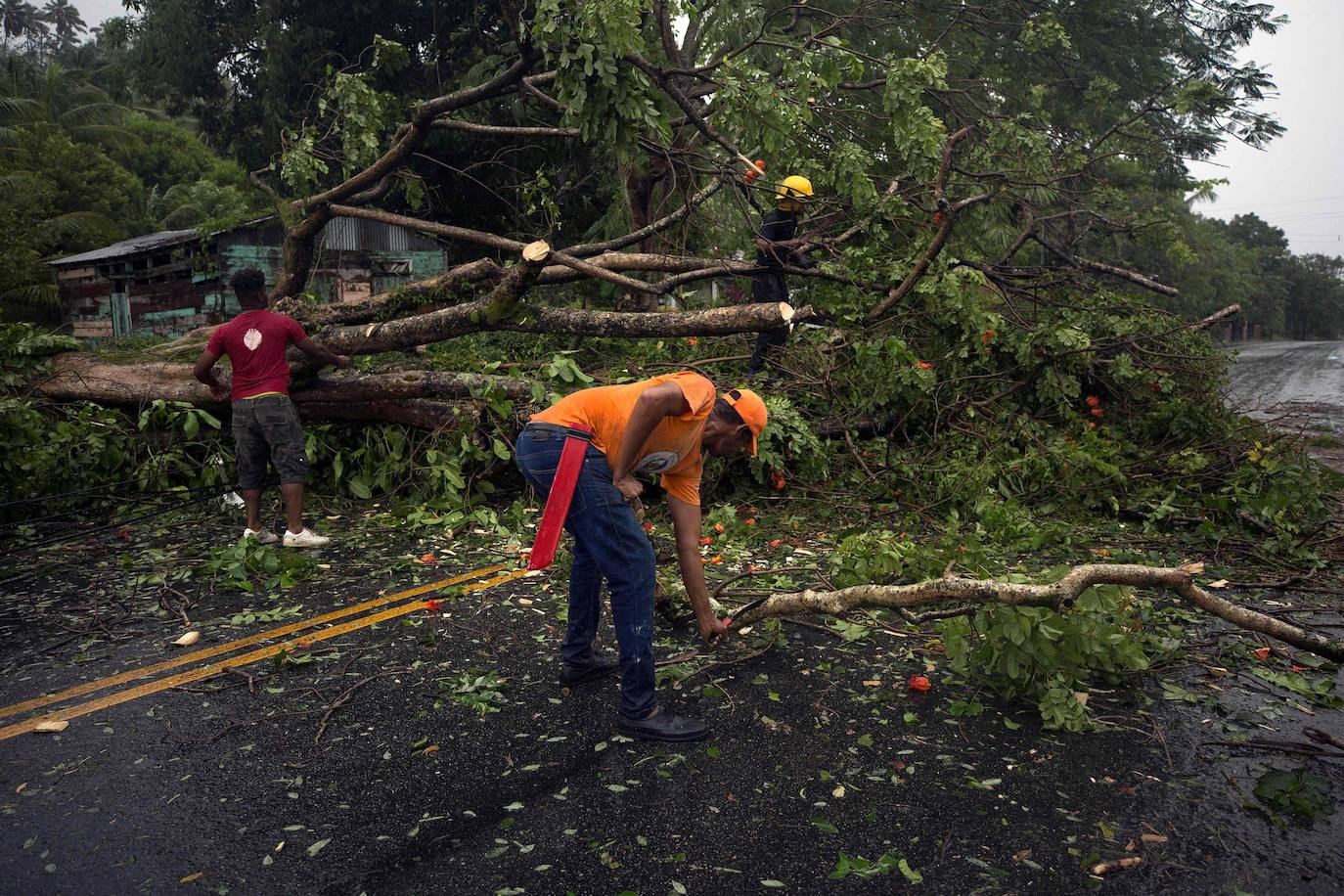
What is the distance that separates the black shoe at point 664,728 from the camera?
3.61 meters

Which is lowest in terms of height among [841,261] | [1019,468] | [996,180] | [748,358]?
[1019,468]

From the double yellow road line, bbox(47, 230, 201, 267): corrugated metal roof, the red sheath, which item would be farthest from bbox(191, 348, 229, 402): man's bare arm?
bbox(47, 230, 201, 267): corrugated metal roof

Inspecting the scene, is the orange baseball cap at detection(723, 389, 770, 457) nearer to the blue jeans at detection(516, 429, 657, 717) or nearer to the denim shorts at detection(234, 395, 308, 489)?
the blue jeans at detection(516, 429, 657, 717)

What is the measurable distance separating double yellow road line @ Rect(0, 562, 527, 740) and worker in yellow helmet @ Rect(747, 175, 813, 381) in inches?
141

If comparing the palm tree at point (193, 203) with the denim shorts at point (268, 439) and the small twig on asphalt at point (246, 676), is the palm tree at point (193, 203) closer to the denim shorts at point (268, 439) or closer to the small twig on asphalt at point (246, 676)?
the denim shorts at point (268, 439)

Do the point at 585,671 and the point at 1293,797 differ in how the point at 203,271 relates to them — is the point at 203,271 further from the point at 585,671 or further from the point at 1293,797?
the point at 1293,797

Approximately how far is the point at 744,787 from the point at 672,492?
4.05 feet

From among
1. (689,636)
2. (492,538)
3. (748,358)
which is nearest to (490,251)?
(748,358)

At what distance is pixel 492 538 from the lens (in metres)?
6.79

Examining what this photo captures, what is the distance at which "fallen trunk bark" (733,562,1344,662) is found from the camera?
359 centimetres

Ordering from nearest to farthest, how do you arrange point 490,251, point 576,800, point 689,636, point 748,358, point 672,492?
point 576,800 → point 672,492 → point 689,636 → point 748,358 → point 490,251

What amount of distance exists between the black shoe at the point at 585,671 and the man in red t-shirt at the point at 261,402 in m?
3.17

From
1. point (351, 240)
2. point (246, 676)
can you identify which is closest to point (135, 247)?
point (351, 240)

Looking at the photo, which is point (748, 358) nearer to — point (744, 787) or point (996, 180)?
point (996, 180)
